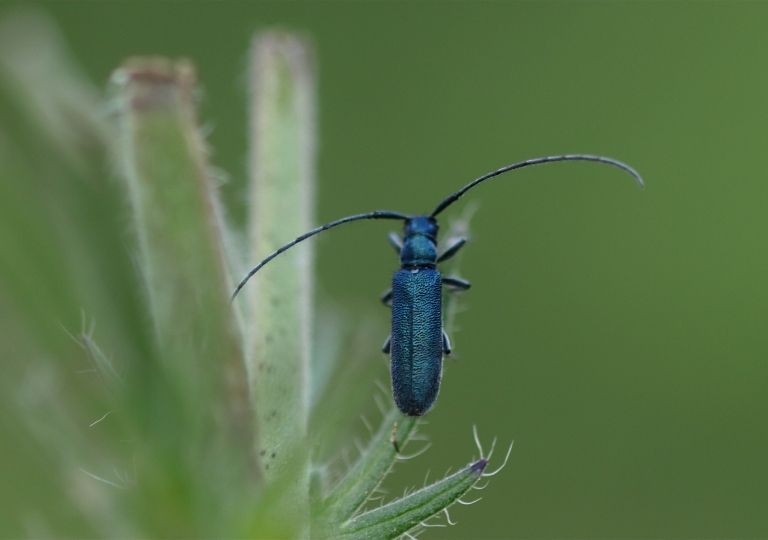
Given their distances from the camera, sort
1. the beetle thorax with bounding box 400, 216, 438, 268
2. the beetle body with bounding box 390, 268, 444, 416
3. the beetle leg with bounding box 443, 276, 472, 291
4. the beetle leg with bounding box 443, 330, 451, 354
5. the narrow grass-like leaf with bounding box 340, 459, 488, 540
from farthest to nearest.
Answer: the beetle thorax with bounding box 400, 216, 438, 268 < the beetle leg with bounding box 443, 276, 472, 291 < the beetle leg with bounding box 443, 330, 451, 354 < the beetle body with bounding box 390, 268, 444, 416 < the narrow grass-like leaf with bounding box 340, 459, 488, 540

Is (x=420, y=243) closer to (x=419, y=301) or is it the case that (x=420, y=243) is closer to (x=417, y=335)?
(x=419, y=301)

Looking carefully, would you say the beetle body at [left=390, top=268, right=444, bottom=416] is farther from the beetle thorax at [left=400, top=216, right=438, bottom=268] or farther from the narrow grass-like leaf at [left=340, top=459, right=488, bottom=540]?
the narrow grass-like leaf at [left=340, top=459, right=488, bottom=540]

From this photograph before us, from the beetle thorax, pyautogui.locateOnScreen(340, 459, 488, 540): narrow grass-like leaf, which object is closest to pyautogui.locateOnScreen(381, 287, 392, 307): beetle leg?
the beetle thorax

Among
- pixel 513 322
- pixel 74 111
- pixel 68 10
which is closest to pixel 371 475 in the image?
pixel 74 111

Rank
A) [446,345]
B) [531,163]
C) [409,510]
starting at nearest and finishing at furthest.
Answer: [409,510] → [531,163] → [446,345]

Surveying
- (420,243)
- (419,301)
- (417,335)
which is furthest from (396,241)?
(417,335)

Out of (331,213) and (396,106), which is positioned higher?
(396,106)

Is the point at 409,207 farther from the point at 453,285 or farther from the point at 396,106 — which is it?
the point at 453,285
